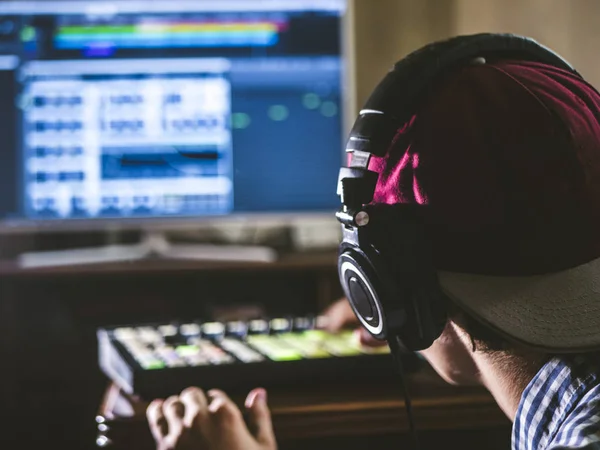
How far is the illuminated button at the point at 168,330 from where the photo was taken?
38.1 inches

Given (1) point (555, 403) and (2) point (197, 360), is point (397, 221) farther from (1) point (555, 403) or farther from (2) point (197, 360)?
(2) point (197, 360)

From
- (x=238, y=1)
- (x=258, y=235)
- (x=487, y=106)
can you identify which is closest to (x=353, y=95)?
(x=238, y=1)

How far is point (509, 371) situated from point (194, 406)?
0.31 metres

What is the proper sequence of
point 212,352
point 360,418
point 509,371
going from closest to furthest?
point 509,371
point 360,418
point 212,352

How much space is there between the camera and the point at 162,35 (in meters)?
1.46

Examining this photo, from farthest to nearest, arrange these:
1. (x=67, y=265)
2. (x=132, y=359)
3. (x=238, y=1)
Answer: (x=238, y=1) < (x=67, y=265) < (x=132, y=359)

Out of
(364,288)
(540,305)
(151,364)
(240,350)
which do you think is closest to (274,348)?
(240,350)

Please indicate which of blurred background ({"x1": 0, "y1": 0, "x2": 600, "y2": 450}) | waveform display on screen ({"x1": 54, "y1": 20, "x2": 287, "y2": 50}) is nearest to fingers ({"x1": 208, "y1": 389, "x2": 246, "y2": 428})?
blurred background ({"x1": 0, "y1": 0, "x2": 600, "y2": 450})

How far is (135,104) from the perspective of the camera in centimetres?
145

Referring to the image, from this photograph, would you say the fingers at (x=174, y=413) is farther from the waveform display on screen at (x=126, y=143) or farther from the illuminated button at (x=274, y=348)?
the waveform display on screen at (x=126, y=143)

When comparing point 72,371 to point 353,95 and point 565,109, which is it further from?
point 565,109

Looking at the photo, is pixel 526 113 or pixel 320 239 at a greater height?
pixel 526 113

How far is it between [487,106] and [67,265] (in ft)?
3.21

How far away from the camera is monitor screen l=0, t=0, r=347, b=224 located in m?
1.44
